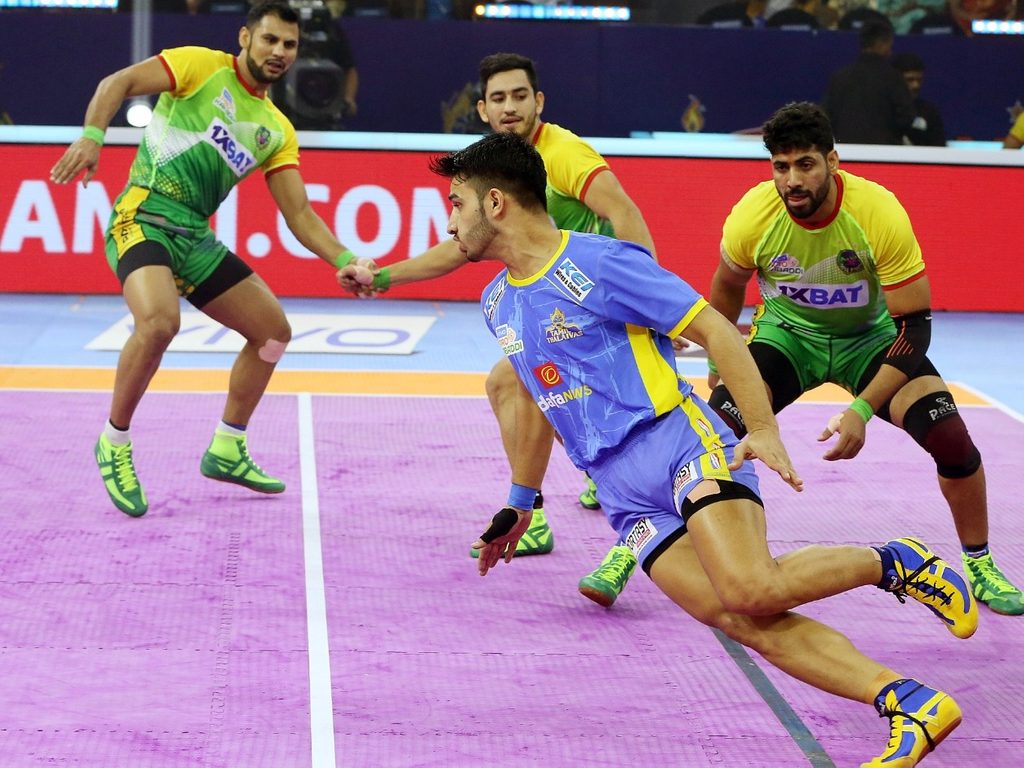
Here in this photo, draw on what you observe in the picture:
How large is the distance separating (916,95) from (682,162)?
2.40 metres

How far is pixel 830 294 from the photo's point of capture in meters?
5.83

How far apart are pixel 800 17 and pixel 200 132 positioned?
8.36 meters

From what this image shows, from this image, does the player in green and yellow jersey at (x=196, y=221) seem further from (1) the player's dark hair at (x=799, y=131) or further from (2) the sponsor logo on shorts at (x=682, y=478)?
(2) the sponsor logo on shorts at (x=682, y=478)

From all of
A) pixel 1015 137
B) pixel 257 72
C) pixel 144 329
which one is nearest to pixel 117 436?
pixel 144 329

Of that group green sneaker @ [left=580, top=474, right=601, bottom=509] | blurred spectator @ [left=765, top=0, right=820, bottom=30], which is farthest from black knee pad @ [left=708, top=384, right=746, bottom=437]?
blurred spectator @ [left=765, top=0, right=820, bottom=30]

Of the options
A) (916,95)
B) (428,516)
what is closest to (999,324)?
(916,95)

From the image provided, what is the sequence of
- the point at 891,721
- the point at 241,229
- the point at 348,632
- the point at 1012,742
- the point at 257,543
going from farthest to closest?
the point at 241,229 < the point at 257,543 < the point at 348,632 < the point at 1012,742 < the point at 891,721

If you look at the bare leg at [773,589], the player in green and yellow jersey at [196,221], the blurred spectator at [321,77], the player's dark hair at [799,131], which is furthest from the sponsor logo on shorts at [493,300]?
the blurred spectator at [321,77]

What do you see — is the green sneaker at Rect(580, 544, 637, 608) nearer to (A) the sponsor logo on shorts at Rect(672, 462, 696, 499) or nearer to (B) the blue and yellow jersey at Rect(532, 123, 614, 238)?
(A) the sponsor logo on shorts at Rect(672, 462, 696, 499)

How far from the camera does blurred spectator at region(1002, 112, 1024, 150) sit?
13.4 m

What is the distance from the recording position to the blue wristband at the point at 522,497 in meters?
4.93

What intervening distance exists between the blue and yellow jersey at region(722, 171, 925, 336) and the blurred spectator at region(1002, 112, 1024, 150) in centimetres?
820

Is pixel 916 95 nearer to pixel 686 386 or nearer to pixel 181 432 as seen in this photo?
pixel 181 432

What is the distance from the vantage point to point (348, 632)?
5359 mm
